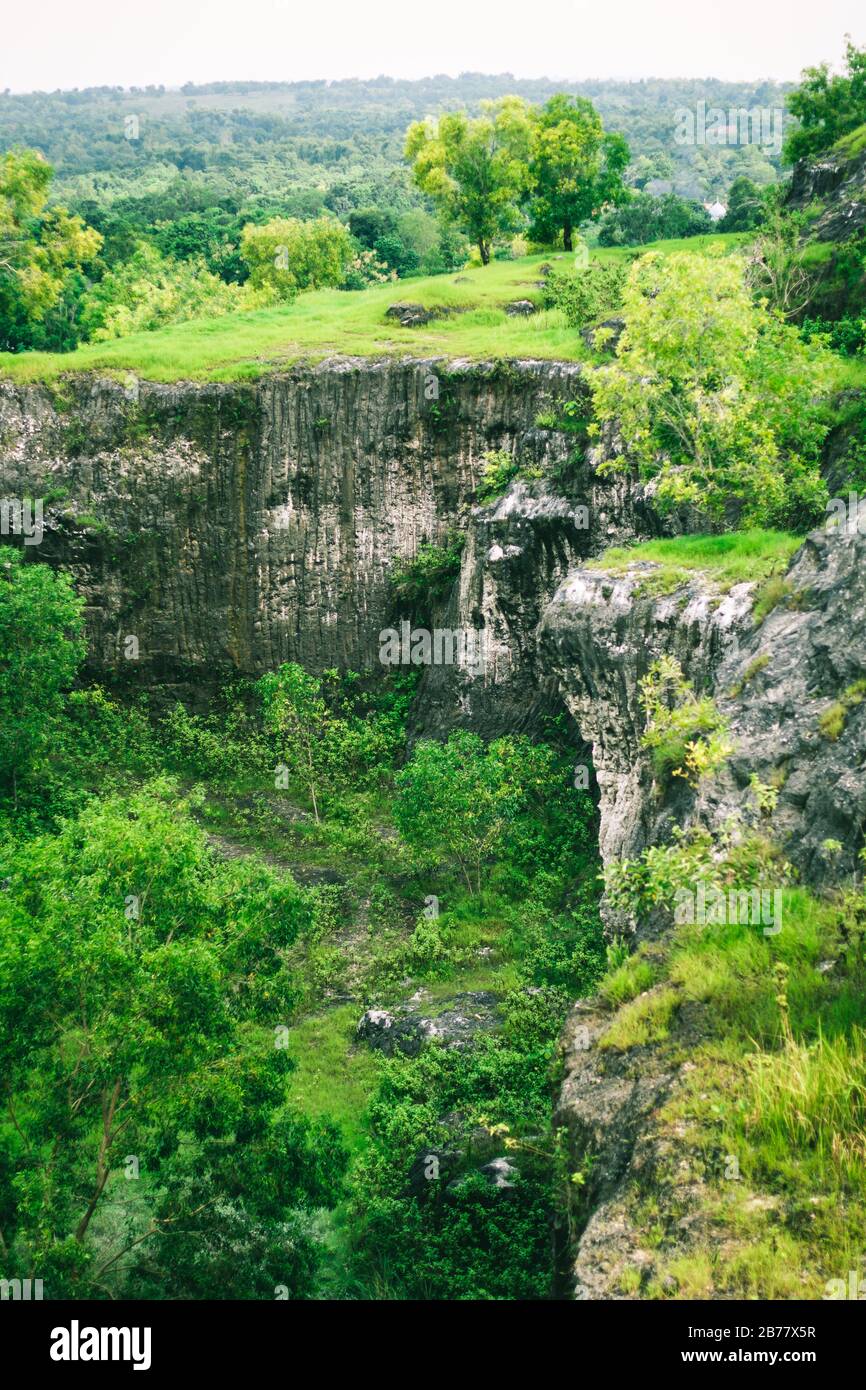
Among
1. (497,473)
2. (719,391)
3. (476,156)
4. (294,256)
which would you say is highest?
(476,156)

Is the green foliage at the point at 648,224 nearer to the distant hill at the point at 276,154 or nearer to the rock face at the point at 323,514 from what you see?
the rock face at the point at 323,514

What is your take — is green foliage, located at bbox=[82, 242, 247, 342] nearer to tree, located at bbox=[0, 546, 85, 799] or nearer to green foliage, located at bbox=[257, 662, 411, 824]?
green foliage, located at bbox=[257, 662, 411, 824]

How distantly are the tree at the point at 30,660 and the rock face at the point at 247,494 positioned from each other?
619 cm

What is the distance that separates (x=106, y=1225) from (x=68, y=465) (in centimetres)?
1929

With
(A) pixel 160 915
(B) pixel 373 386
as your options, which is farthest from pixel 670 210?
(A) pixel 160 915

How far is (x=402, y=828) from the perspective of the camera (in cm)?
2052

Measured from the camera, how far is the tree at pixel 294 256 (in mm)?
41906

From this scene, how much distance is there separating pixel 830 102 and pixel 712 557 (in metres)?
23.2

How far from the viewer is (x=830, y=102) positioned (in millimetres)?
31344

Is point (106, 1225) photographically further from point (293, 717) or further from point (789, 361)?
point (789, 361)

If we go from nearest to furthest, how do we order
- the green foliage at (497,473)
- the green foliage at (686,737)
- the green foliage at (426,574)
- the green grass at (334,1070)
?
the green foliage at (686,737), the green grass at (334,1070), the green foliage at (497,473), the green foliage at (426,574)

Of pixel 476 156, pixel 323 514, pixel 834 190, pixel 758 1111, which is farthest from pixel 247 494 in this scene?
pixel 758 1111

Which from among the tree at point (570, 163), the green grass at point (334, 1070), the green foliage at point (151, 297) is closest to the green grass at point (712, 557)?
the green grass at point (334, 1070)

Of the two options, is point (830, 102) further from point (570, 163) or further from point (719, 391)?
point (719, 391)
